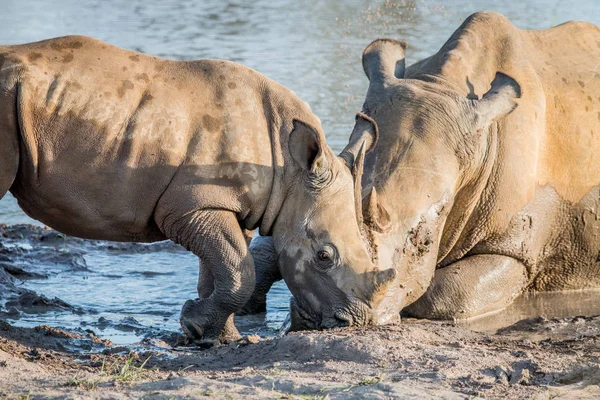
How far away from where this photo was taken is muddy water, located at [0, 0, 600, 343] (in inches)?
357

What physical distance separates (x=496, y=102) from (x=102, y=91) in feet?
9.63

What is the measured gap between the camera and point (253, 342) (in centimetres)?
717

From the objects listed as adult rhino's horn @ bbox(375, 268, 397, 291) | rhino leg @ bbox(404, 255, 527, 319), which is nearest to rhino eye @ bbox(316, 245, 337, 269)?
adult rhino's horn @ bbox(375, 268, 397, 291)

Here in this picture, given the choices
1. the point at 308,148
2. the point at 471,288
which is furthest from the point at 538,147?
the point at 308,148

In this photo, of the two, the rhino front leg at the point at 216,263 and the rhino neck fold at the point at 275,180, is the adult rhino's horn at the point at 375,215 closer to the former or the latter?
the rhino neck fold at the point at 275,180

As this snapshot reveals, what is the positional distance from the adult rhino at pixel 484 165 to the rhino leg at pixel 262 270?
39.8 inches

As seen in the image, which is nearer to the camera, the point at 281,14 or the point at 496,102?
the point at 496,102

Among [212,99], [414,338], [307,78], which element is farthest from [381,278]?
[307,78]

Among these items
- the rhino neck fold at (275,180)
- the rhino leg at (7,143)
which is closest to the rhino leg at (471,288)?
the rhino neck fold at (275,180)

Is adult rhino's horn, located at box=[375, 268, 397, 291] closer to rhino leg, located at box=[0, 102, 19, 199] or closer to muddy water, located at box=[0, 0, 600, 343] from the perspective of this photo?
muddy water, located at box=[0, 0, 600, 343]

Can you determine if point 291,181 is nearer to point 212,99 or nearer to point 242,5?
point 212,99

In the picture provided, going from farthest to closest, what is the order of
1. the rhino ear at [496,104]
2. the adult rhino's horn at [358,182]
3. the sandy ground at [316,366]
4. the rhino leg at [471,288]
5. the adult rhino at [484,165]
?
the rhino leg at [471,288]
the rhino ear at [496,104]
the adult rhino at [484,165]
the adult rhino's horn at [358,182]
the sandy ground at [316,366]

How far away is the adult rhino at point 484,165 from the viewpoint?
816 centimetres

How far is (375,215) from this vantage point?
7.79m
